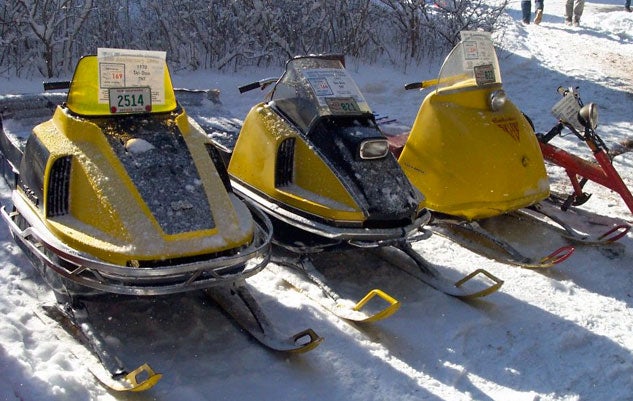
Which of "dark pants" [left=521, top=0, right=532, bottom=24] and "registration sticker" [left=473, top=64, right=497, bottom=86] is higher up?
"registration sticker" [left=473, top=64, right=497, bottom=86]

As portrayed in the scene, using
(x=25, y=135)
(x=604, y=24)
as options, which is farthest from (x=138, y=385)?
(x=604, y=24)

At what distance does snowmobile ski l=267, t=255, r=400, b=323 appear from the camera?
363 centimetres

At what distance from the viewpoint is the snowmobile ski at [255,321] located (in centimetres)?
331

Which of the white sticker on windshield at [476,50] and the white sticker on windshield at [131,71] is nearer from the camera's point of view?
the white sticker on windshield at [131,71]

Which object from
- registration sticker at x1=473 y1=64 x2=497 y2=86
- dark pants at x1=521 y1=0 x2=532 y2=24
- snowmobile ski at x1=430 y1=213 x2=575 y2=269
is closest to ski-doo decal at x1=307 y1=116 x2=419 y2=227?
snowmobile ski at x1=430 y1=213 x2=575 y2=269

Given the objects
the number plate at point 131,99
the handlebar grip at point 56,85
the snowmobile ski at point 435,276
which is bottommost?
the snowmobile ski at point 435,276

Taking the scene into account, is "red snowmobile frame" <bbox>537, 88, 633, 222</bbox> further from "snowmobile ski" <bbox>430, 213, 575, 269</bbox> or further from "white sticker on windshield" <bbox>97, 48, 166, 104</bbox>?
"white sticker on windshield" <bbox>97, 48, 166, 104</bbox>

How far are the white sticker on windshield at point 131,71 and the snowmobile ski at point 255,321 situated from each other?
3.92ft

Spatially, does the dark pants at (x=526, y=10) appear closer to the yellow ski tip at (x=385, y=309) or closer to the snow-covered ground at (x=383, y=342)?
the snow-covered ground at (x=383, y=342)

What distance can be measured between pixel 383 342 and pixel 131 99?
1974mm

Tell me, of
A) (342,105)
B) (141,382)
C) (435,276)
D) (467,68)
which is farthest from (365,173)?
(141,382)

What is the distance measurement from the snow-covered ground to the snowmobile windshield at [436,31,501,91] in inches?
50.3

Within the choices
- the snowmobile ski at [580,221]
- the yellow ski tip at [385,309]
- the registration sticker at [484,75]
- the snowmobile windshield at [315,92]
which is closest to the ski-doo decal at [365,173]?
the snowmobile windshield at [315,92]

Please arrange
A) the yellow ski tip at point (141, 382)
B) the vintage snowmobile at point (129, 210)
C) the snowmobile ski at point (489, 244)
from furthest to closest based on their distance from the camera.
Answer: the snowmobile ski at point (489, 244) < the vintage snowmobile at point (129, 210) < the yellow ski tip at point (141, 382)
